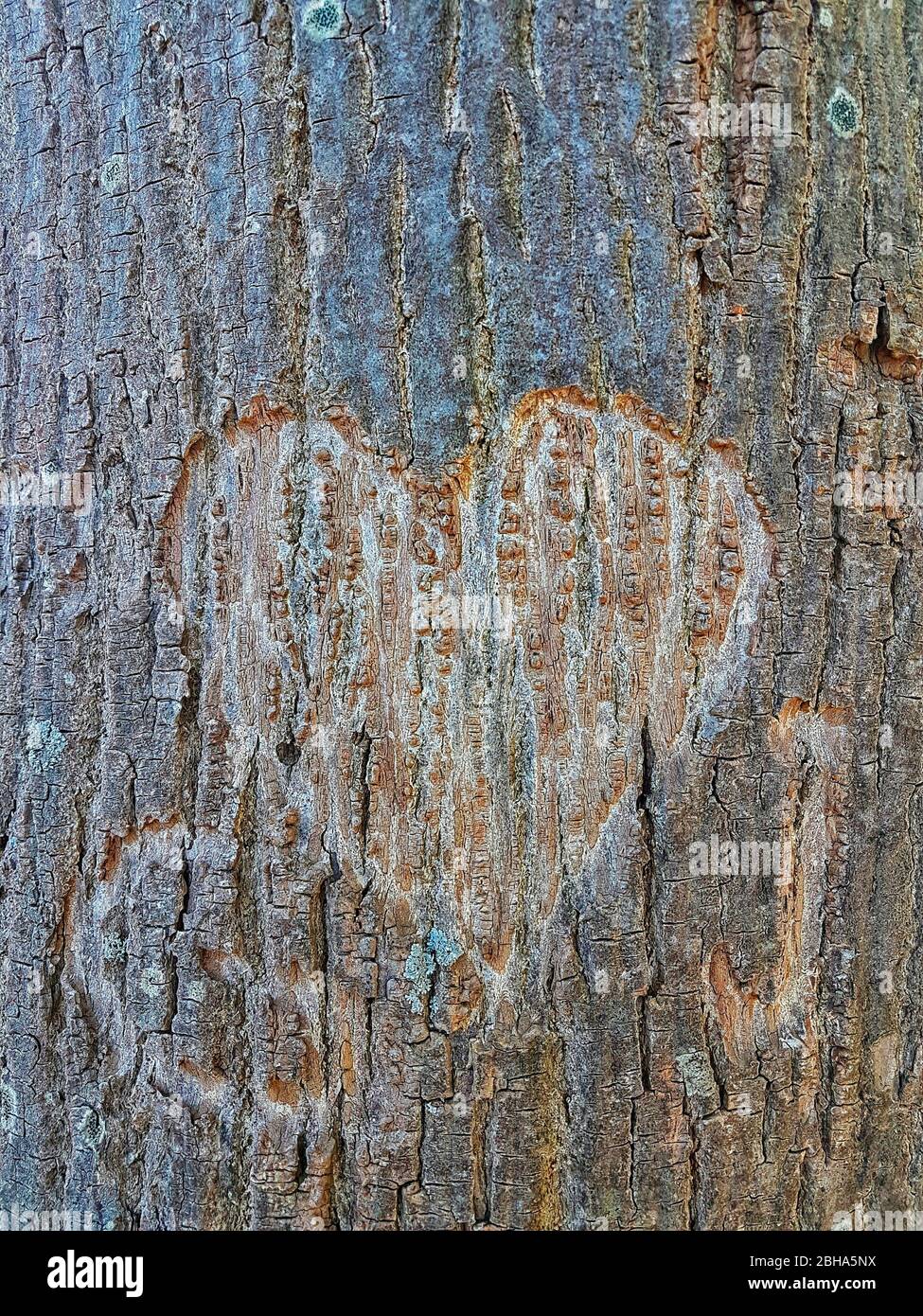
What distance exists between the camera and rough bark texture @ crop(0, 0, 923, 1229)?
116cm

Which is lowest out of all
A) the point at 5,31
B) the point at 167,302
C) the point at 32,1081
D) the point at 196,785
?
the point at 32,1081

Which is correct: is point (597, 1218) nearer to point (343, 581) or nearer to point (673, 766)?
point (673, 766)

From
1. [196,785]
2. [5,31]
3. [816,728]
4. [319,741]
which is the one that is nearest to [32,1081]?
[196,785]

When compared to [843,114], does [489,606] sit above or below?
below

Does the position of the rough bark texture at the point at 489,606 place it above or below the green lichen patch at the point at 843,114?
below

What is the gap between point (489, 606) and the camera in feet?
3.84

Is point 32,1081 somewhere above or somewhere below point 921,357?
below

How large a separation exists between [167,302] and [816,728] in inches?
39.0

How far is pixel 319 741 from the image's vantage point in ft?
3.92

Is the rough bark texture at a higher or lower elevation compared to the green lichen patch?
lower

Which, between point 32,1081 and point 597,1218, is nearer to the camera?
point 597,1218

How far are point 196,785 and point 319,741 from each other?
18cm

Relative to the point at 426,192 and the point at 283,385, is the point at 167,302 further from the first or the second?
the point at 426,192

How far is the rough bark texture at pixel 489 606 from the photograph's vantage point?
1.16m
